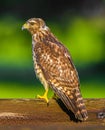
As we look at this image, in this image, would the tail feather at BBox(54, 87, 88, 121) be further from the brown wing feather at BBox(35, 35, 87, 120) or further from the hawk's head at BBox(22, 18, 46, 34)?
the hawk's head at BBox(22, 18, 46, 34)

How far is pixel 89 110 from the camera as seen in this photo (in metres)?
5.09

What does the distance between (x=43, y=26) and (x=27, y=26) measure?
0.15 m

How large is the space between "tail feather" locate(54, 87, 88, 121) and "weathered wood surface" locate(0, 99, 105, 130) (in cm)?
4

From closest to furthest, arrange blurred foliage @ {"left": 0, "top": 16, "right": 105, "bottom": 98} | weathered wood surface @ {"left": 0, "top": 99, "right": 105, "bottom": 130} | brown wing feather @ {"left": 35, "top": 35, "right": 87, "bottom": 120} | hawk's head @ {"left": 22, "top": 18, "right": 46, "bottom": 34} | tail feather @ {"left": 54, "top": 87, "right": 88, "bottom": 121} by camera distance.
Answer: weathered wood surface @ {"left": 0, "top": 99, "right": 105, "bottom": 130} < tail feather @ {"left": 54, "top": 87, "right": 88, "bottom": 121} < brown wing feather @ {"left": 35, "top": 35, "right": 87, "bottom": 120} < hawk's head @ {"left": 22, "top": 18, "right": 46, "bottom": 34} < blurred foliage @ {"left": 0, "top": 16, "right": 105, "bottom": 98}

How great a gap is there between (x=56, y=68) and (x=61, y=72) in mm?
81

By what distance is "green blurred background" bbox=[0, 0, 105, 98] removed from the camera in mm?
16312

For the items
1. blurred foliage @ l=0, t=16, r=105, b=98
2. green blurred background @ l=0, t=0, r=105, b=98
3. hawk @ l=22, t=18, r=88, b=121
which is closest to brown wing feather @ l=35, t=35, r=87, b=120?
hawk @ l=22, t=18, r=88, b=121

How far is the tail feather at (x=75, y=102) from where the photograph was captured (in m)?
4.95

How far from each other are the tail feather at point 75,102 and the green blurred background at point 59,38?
269 inches

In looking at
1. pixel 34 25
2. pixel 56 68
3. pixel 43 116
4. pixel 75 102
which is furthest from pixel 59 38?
pixel 43 116

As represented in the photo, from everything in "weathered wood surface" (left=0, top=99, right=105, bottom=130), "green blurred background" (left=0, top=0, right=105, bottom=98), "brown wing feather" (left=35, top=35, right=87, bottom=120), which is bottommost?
"green blurred background" (left=0, top=0, right=105, bottom=98)

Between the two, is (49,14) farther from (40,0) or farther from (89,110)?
(89,110)

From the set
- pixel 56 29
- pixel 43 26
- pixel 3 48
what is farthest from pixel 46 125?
pixel 56 29

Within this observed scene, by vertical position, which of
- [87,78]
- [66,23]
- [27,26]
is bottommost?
[66,23]
